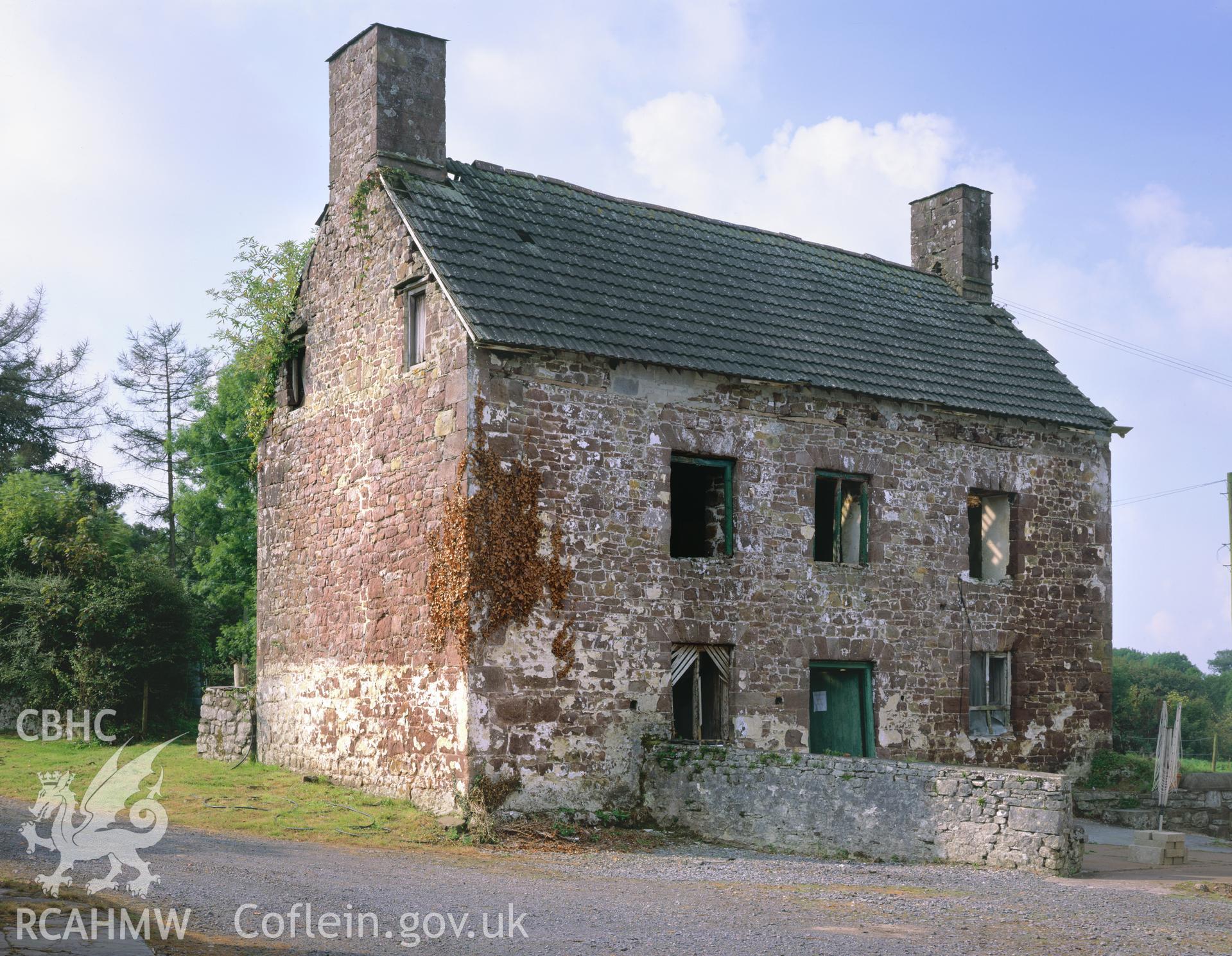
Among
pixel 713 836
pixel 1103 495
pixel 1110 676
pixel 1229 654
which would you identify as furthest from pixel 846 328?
pixel 1229 654

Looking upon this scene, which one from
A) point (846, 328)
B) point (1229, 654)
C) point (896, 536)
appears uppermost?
point (846, 328)

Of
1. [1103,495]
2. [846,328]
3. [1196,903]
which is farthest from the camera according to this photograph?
[1103,495]

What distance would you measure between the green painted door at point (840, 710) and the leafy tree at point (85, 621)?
1273 cm

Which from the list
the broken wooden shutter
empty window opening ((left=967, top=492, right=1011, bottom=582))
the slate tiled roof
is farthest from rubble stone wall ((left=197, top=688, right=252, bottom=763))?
empty window opening ((left=967, top=492, right=1011, bottom=582))

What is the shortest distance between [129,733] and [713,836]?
13186 mm

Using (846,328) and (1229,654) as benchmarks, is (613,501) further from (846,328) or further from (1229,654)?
(1229,654)

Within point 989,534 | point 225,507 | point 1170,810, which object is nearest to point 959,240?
point 989,534

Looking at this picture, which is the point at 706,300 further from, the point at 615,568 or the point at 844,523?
the point at 615,568

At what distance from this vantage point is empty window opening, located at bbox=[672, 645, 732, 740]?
16078 millimetres

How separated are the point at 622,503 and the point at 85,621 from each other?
40.7 ft

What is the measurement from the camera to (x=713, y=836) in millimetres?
14227

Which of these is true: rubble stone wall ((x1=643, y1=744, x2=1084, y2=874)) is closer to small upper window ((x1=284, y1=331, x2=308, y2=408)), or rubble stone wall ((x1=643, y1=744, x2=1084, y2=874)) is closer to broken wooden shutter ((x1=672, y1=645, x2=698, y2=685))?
broken wooden shutter ((x1=672, y1=645, x2=698, y2=685))

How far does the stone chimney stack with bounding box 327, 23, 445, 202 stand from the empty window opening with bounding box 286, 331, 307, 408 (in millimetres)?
Result: 2366

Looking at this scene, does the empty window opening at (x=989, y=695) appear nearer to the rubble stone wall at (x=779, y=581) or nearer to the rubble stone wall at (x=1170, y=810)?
the rubble stone wall at (x=779, y=581)
